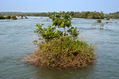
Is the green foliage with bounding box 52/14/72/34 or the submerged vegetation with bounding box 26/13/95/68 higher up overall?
the green foliage with bounding box 52/14/72/34

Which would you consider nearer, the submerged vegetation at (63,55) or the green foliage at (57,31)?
the submerged vegetation at (63,55)

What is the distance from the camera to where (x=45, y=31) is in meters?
15.1

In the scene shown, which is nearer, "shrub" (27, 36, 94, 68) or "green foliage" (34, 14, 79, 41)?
"shrub" (27, 36, 94, 68)

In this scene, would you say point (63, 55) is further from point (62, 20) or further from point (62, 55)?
point (62, 20)

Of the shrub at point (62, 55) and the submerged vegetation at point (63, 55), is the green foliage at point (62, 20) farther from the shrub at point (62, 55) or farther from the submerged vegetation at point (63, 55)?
the shrub at point (62, 55)

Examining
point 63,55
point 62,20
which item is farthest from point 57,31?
point 63,55

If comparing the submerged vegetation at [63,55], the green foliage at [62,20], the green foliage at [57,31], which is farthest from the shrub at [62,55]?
the green foliage at [62,20]

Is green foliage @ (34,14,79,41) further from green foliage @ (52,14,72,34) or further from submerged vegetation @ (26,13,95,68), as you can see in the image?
submerged vegetation @ (26,13,95,68)

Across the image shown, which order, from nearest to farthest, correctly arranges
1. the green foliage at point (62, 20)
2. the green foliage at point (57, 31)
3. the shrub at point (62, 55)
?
the shrub at point (62, 55)
the green foliage at point (57, 31)
the green foliage at point (62, 20)

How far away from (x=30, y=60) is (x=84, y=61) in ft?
15.0

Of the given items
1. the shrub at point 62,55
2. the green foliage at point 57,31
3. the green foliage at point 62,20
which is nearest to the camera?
the shrub at point 62,55

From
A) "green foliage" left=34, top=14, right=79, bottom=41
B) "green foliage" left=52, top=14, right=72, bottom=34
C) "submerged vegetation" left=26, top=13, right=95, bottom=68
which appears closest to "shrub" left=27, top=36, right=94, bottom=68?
"submerged vegetation" left=26, top=13, right=95, bottom=68

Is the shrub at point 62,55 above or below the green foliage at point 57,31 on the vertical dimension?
below

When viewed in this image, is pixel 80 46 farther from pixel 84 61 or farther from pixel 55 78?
pixel 55 78
